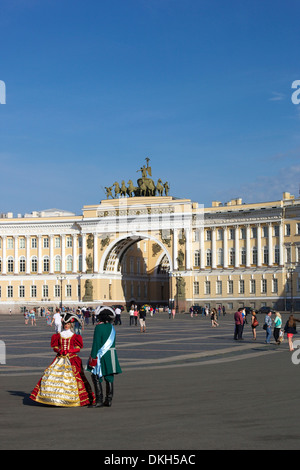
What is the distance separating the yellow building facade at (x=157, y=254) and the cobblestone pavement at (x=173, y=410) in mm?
59976

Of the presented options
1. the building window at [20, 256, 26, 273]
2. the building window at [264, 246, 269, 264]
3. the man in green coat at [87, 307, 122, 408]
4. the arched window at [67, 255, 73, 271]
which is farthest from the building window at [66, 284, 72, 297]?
the man in green coat at [87, 307, 122, 408]

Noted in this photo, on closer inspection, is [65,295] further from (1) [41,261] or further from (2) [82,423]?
(2) [82,423]

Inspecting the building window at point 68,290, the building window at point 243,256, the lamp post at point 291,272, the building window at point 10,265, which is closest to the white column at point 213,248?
the building window at point 243,256

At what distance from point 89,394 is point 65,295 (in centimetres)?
8165

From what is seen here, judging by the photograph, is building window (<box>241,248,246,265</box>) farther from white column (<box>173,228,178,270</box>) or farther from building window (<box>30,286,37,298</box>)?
building window (<box>30,286,37,298</box>)

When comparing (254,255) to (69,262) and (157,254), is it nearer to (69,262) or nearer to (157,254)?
(157,254)

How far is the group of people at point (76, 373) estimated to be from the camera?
40.9ft

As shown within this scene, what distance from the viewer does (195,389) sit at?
A: 15.0 meters

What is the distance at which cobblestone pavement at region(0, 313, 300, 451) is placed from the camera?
9203 millimetres

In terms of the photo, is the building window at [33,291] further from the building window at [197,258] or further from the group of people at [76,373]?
the group of people at [76,373]

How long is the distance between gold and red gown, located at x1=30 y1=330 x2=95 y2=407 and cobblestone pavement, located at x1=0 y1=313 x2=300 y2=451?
7.5 inches
